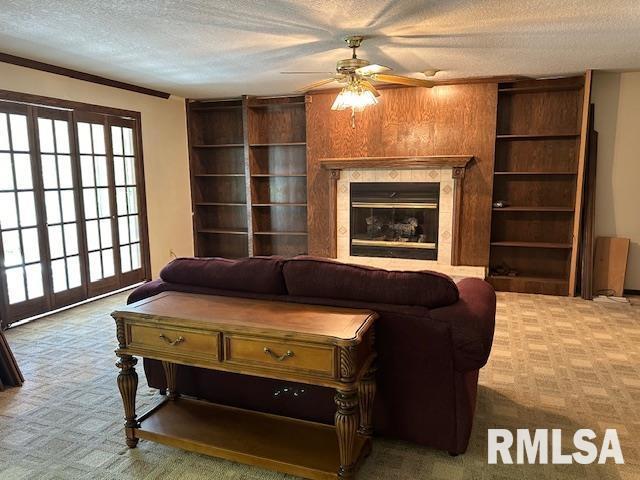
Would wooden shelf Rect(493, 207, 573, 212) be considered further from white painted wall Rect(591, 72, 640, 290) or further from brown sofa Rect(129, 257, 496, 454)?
brown sofa Rect(129, 257, 496, 454)

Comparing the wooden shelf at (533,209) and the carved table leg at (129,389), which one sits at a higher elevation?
the wooden shelf at (533,209)

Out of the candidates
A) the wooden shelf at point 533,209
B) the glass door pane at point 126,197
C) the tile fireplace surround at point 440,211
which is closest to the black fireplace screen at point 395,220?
the tile fireplace surround at point 440,211

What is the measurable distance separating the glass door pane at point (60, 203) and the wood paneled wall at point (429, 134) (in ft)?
8.84

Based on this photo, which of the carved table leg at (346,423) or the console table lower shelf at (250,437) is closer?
the carved table leg at (346,423)

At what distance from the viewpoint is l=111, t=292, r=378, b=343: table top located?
5.92 ft

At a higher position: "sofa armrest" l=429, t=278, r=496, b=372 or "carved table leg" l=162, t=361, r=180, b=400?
"sofa armrest" l=429, t=278, r=496, b=372

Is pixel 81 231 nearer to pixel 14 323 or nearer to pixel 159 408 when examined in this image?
pixel 14 323

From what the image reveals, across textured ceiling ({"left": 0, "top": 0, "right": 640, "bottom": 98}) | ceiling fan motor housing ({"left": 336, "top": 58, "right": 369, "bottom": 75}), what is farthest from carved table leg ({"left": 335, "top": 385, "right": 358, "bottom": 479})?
ceiling fan motor housing ({"left": 336, "top": 58, "right": 369, "bottom": 75})

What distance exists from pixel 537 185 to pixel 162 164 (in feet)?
14.9

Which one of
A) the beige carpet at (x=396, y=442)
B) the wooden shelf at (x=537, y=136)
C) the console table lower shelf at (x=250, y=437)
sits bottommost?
the beige carpet at (x=396, y=442)

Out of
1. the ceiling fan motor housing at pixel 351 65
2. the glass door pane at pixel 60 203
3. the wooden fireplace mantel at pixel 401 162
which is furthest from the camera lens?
the wooden fireplace mantel at pixel 401 162

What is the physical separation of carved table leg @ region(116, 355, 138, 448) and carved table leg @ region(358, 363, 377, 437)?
108cm

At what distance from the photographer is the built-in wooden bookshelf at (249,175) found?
240 inches

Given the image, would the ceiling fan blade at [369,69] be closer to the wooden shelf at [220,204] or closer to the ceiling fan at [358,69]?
the ceiling fan at [358,69]
